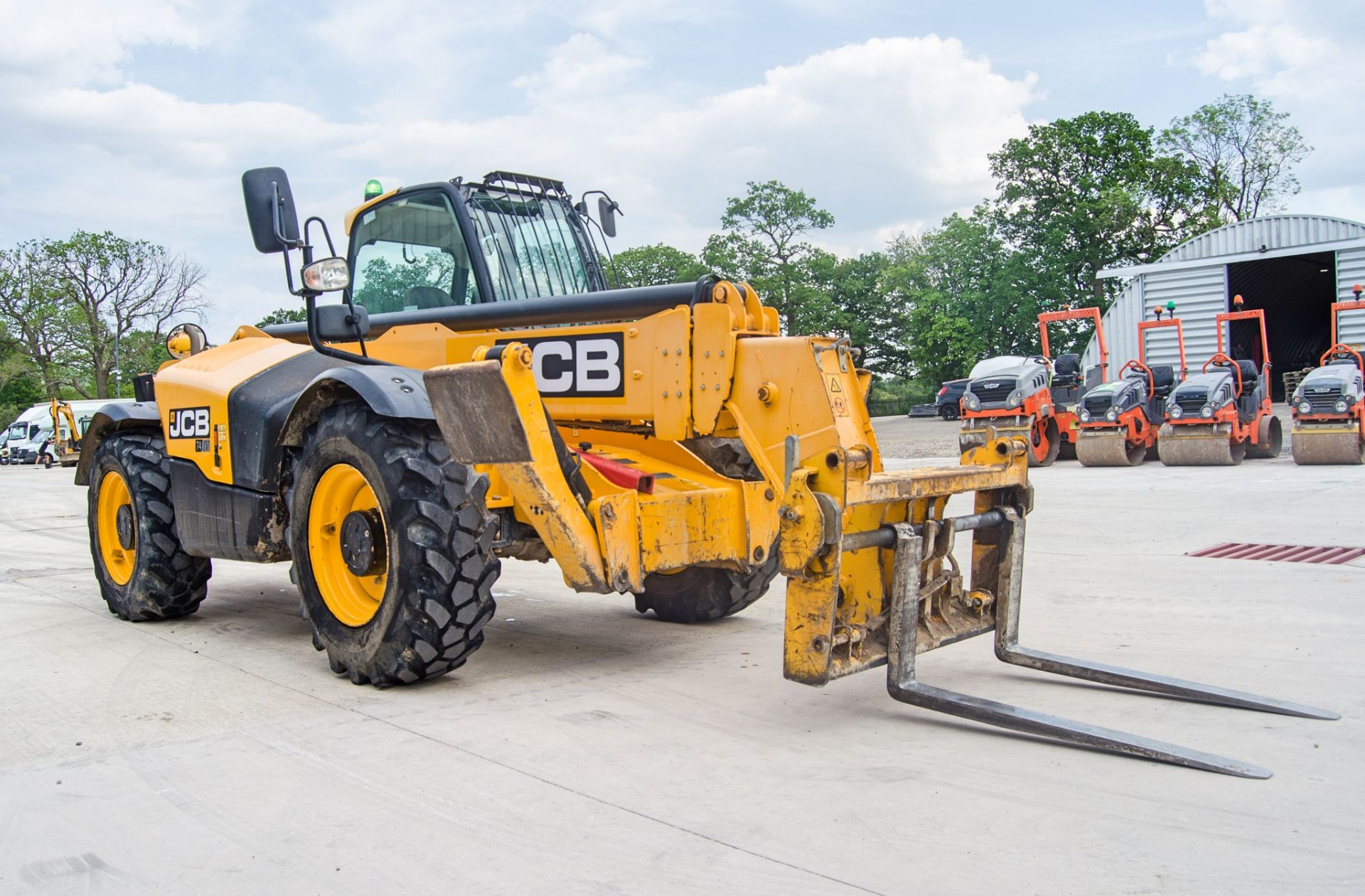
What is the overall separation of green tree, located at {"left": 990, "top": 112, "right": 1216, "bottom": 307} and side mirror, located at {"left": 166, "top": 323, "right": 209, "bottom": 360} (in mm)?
40402

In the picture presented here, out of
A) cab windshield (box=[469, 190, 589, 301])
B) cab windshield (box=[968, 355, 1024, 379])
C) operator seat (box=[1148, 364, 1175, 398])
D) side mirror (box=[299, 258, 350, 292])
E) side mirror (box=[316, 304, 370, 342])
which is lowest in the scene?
operator seat (box=[1148, 364, 1175, 398])

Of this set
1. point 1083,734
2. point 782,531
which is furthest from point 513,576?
point 1083,734

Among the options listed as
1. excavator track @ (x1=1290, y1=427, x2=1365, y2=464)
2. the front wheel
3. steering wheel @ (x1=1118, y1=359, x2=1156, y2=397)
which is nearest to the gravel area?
the front wheel

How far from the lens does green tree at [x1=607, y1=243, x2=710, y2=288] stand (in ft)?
176

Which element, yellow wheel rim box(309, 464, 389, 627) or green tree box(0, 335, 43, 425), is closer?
yellow wheel rim box(309, 464, 389, 627)

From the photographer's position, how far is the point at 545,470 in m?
4.43

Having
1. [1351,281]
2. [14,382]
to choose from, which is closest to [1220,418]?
[1351,281]

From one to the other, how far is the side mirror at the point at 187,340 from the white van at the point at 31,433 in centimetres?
3491

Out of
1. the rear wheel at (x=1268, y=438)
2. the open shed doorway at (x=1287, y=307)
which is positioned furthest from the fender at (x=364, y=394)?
the open shed doorway at (x=1287, y=307)

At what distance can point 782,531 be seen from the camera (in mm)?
4066

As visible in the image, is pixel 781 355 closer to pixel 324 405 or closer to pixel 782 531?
pixel 782 531

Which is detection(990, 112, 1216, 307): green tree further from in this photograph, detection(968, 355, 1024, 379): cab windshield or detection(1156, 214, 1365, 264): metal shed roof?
detection(968, 355, 1024, 379): cab windshield

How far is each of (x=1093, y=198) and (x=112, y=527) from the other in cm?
4300

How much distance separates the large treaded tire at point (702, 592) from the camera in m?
6.21
